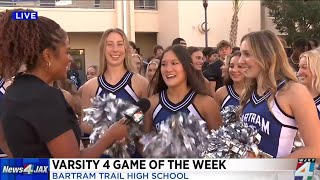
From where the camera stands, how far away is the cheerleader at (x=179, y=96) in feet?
10.5

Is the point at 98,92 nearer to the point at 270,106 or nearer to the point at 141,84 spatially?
the point at 141,84

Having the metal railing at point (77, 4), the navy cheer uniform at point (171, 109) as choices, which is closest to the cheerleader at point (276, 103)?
the navy cheer uniform at point (171, 109)

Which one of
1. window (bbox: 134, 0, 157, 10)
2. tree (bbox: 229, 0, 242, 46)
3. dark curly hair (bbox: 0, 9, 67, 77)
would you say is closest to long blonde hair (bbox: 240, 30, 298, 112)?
dark curly hair (bbox: 0, 9, 67, 77)

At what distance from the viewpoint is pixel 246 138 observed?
→ 237 centimetres

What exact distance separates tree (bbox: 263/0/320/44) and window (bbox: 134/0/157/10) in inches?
215

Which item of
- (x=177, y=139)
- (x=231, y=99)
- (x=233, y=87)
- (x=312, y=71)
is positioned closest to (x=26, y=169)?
(x=177, y=139)

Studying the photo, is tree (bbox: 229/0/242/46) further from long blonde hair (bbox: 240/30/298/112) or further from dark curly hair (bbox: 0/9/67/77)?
dark curly hair (bbox: 0/9/67/77)

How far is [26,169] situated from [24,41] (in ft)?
1.70

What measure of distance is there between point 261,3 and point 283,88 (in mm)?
21720

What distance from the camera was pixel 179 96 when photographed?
130 inches

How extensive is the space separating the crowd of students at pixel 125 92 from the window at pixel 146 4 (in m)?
17.7

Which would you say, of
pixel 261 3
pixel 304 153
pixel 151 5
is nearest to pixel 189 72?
pixel 304 153

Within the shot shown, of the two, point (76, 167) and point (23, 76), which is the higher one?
point (23, 76)

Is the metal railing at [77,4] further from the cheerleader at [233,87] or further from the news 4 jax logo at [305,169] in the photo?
the news 4 jax logo at [305,169]
